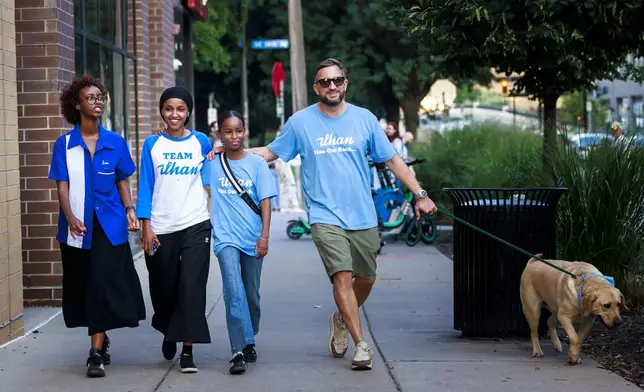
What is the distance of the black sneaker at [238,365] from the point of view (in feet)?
22.3

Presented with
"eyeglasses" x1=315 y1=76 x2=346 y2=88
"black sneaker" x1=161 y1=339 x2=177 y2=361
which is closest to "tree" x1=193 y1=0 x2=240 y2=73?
"eyeglasses" x1=315 y1=76 x2=346 y2=88

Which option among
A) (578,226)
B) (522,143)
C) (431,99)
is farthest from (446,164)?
(431,99)

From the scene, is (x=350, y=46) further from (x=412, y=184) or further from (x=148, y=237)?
(x=148, y=237)

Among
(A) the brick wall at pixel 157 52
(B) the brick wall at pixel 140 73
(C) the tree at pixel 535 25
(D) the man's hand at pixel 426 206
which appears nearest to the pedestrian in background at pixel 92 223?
(D) the man's hand at pixel 426 206

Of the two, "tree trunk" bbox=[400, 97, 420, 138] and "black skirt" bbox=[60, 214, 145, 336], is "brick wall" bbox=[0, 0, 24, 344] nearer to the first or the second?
"black skirt" bbox=[60, 214, 145, 336]

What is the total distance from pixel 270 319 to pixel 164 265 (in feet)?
8.17

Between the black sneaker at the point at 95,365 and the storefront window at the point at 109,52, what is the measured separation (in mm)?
4614

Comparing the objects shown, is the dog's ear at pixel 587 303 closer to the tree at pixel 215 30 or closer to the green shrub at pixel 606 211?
the green shrub at pixel 606 211

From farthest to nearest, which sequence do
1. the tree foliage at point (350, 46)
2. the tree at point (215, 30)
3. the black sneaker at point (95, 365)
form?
the tree foliage at point (350, 46) → the tree at point (215, 30) → the black sneaker at point (95, 365)

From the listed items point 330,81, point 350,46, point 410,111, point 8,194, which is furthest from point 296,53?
point 330,81

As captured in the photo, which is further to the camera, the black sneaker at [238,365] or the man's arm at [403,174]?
the man's arm at [403,174]

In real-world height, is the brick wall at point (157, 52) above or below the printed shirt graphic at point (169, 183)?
above

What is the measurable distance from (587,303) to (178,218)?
256cm

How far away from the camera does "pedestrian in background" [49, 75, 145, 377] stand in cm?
678
